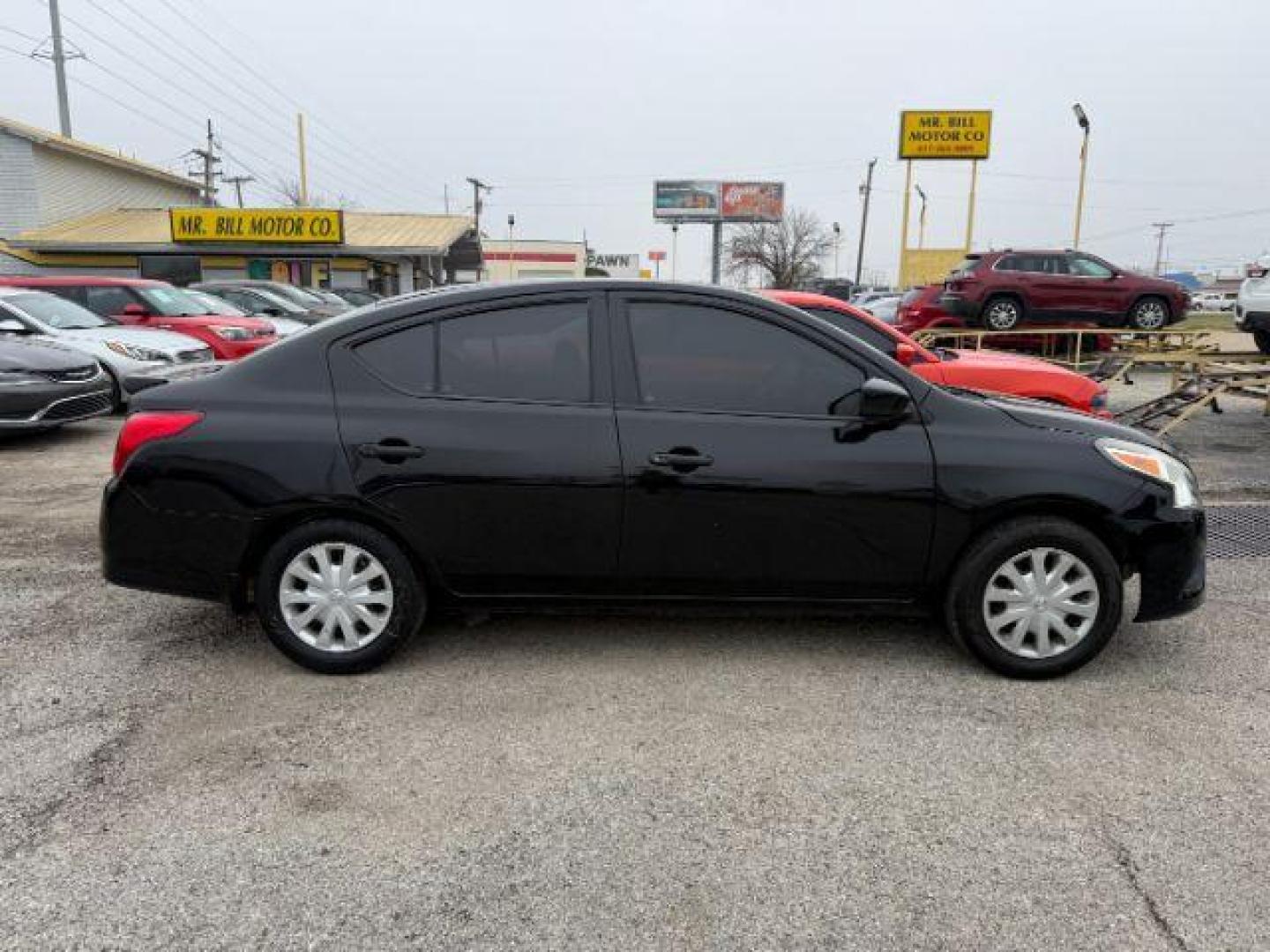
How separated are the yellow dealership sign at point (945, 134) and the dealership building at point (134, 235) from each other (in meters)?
16.9

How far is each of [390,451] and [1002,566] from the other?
2431mm

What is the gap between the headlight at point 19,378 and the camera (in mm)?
8383

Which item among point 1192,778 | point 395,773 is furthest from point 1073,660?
point 395,773

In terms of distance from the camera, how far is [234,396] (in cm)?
357

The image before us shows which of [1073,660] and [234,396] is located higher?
[234,396]

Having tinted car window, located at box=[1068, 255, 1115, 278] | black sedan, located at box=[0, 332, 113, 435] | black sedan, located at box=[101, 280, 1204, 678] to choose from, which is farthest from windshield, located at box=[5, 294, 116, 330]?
tinted car window, located at box=[1068, 255, 1115, 278]

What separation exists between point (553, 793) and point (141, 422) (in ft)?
7.28

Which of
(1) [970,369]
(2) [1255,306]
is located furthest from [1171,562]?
(2) [1255,306]

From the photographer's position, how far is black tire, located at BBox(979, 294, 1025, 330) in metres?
13.2

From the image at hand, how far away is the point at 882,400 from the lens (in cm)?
348

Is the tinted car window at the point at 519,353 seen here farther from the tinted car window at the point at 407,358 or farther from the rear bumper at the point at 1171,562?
the rear bumper at the point at 1171,562

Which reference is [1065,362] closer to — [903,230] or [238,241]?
[903,230]

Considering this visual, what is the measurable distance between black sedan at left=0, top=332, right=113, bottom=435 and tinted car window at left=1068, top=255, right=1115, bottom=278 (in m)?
12.9

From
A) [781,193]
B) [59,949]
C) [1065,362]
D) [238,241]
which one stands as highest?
[781,193]
